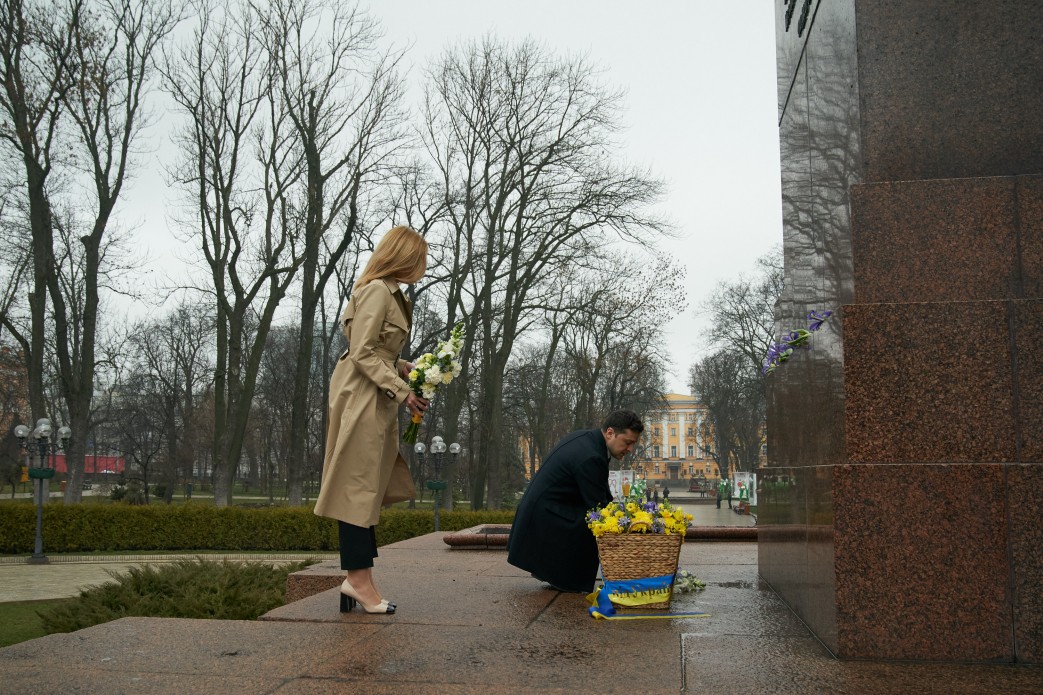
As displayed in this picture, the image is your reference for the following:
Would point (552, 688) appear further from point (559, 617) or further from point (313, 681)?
point (559, 617)

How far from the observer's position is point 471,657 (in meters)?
3.72

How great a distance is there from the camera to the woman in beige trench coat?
4.58 metres

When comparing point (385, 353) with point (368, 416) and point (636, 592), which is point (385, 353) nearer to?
point (368, 416)

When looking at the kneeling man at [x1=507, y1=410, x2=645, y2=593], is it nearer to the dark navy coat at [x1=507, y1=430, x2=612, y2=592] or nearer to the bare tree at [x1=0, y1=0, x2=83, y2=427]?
the dark navy coat at [x1=507, y1=430, x2=612, y2=592]

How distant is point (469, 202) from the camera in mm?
30188

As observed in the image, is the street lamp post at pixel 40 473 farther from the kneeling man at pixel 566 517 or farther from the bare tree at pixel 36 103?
the kneeling man at pixel 566 517

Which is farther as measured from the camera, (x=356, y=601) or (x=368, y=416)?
(x=356, y=601)

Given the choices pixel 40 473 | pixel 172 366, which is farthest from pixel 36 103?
pixel 172 366

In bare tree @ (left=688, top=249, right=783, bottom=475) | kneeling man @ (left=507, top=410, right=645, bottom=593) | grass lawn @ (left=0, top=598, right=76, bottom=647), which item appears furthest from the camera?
bare tree @ (left=688, top=249, right=783, bottom=475)

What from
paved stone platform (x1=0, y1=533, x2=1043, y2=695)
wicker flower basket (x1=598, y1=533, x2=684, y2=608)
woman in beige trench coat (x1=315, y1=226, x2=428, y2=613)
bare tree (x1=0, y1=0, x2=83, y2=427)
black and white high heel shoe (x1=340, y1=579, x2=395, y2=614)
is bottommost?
paved stone platform (x1=0, y1=533, x2=1043, y2=695)

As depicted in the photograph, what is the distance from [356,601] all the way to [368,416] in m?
0.95

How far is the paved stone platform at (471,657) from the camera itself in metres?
→ 3.22

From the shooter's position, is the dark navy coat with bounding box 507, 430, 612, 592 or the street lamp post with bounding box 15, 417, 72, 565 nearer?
the dark navy coat with bounding box 507, 430, 612, 592

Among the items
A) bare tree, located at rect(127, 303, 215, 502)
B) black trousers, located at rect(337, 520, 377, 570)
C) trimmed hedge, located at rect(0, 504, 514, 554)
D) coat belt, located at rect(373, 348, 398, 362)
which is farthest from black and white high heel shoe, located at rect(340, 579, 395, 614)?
bare tree, located at rect(127, 303, 215, 502)
